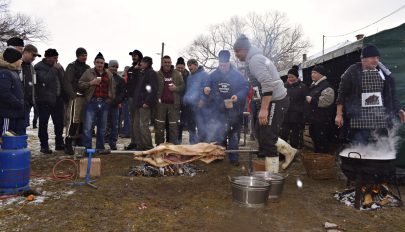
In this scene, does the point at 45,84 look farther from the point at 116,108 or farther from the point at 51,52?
the point at 116,108

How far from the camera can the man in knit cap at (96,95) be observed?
7586 millimetres

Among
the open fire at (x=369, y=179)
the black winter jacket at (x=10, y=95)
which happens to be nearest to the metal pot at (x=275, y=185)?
the open fire at (x=369, y=179)

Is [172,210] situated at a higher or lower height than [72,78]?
A: lower

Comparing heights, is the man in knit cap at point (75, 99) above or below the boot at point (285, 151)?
above

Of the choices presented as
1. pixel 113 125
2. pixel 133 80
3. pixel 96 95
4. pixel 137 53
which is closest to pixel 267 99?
pixel 96 95

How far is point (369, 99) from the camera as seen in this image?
17.0 feet

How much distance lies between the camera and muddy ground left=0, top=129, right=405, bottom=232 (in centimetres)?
368

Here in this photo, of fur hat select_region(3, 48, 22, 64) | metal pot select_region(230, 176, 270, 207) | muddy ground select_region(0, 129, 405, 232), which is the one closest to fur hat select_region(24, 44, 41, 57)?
fur hat select_region(3, 48, 22, 64)

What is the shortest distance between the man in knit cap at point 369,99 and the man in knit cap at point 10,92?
5752 mm

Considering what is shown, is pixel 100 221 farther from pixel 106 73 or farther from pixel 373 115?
pixel 106 73

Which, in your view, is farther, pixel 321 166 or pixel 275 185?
pixel 321 166

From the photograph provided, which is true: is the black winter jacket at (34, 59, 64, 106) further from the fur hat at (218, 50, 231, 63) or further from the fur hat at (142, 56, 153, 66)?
the fur hat at (218, 50, 231, 63)

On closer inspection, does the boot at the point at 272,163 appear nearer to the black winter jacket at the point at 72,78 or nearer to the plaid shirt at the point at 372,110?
the plaid shirt at the point at 372,110

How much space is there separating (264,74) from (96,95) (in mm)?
4643
